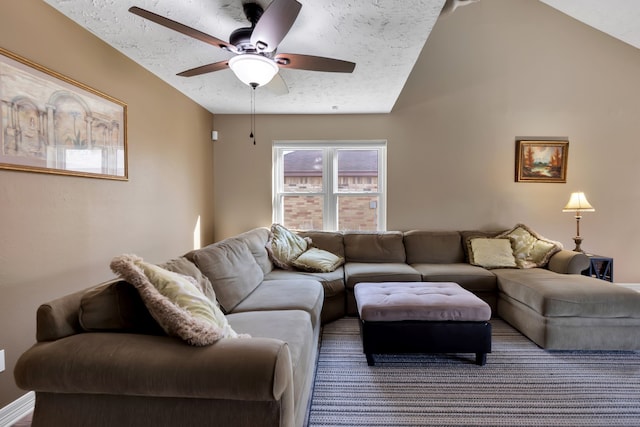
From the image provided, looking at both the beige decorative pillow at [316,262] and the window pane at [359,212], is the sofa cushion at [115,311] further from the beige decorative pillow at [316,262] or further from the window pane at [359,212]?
the window pane at [359,212]

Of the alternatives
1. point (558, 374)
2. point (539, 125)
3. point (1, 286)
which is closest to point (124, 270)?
point (1, 286)

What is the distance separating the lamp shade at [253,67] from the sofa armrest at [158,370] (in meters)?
1.49

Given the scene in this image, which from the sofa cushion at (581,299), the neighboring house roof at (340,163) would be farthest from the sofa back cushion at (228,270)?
the sofa cushion at (581,299)

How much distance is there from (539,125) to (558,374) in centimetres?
Answer: 305

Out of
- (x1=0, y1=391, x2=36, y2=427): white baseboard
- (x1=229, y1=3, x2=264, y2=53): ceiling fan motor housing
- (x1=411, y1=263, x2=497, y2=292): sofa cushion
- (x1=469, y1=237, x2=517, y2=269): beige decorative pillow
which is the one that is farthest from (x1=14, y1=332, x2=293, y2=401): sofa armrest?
(x1=469, y1=237, x2=517, y2=269): beige decorative pillow

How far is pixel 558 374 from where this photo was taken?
2.13m

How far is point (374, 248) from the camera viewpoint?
369cm

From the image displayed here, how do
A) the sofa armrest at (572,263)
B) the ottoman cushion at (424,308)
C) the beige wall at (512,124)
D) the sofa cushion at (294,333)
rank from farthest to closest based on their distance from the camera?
the beige wall at (512,124) → the sofa armrest at (572,263) → the ottoman cushion at (424,308) → the sofa cushion at (294,333)

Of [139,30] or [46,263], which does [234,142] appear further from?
[46,263]

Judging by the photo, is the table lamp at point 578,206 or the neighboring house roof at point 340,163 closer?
the table lamp at point 578,206

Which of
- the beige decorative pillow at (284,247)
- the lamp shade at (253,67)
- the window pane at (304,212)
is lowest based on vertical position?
the beige decorative pillow at (284,247)

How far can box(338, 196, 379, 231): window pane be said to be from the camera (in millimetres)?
4246

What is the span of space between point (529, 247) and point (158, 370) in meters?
3.81

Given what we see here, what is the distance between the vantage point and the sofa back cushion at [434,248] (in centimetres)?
367
